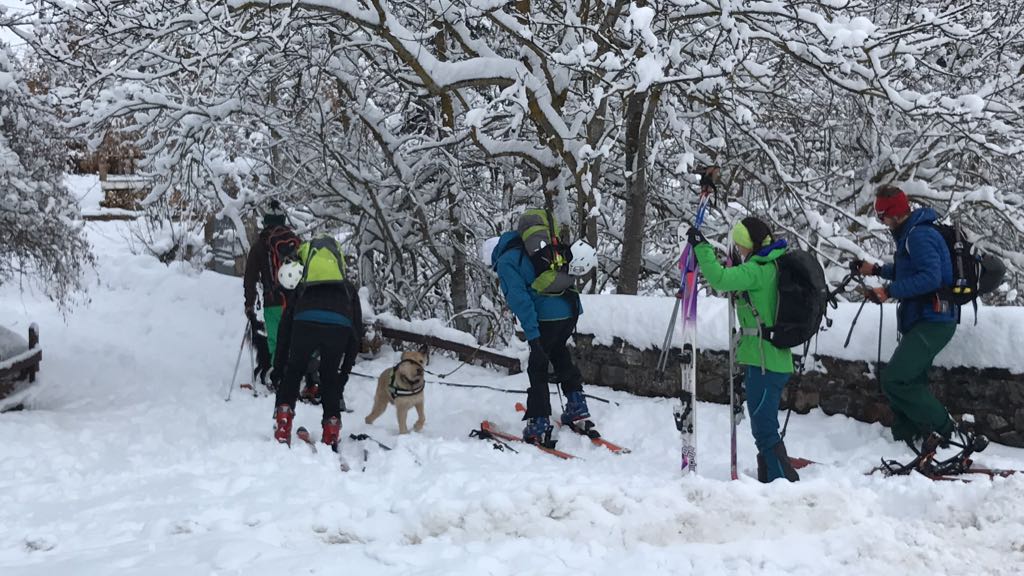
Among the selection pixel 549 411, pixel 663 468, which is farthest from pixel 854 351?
pixel 549 411

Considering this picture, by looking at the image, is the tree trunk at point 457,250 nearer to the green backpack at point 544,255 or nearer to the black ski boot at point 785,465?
the green backpack at point 544,255

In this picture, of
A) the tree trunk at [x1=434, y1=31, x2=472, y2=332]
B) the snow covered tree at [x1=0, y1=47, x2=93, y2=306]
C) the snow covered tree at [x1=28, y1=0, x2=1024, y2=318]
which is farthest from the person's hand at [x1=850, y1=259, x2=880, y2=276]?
the snow covered tree at [x1=0, y1=47, x2=93, y2=306]

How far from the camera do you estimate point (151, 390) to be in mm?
10031

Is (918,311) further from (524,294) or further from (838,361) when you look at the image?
(524,294)

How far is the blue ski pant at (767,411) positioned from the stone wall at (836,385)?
1.17 metres

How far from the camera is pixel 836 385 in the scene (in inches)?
261

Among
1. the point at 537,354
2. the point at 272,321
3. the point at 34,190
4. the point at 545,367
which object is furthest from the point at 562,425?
the point at 34,190

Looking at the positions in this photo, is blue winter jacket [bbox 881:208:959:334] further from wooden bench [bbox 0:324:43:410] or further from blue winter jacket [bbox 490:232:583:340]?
wooden bench [bbox 0:324:43:410]

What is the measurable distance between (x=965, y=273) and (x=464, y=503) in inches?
144

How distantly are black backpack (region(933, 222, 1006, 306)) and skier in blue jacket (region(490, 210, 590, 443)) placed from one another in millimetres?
2674

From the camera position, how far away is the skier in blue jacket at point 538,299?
6.44m

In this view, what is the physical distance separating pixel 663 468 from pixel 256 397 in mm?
4760

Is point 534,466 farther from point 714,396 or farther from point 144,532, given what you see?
point 144,532

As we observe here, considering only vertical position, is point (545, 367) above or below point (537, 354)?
below
